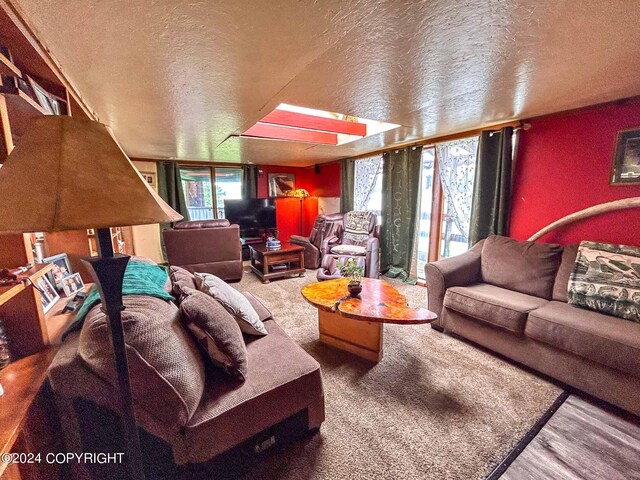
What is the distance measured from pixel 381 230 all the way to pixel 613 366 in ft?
10.1

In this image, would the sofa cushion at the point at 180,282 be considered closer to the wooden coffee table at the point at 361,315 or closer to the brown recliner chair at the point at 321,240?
the wooden coffee table at the point at 361,315

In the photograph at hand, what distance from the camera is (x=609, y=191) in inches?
85.6

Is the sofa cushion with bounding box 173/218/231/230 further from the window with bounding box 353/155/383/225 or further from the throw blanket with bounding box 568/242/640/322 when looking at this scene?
the throw blanket with bounding box 568/242/640/322

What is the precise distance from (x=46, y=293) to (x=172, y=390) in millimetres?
1074

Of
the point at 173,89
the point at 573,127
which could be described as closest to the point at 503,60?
the point at 573,127

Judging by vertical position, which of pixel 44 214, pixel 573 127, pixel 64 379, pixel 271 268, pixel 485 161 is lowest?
pixel 271 268

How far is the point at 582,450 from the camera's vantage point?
132 centimetres

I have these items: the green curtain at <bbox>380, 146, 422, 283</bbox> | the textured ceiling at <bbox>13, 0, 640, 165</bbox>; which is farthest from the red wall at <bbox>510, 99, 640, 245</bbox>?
the green curtain at <bbox>380, 146, 422, 283</bbox>

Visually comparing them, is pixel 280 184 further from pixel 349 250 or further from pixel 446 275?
pixel 446 275

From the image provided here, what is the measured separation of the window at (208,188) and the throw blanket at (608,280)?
217 inches

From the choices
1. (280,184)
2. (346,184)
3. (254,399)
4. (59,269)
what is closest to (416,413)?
(254,399)

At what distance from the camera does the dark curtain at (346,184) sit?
16.1 feet

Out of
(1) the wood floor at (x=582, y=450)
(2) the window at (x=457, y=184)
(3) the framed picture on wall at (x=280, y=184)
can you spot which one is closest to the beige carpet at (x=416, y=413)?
(1) the wood floor at (x=582, y=450)

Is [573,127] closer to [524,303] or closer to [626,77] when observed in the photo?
[626,77]
